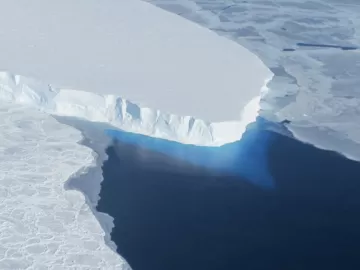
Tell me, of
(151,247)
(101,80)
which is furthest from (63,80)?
(151,247)

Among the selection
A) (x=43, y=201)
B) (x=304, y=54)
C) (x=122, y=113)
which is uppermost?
(x=304, y=54)

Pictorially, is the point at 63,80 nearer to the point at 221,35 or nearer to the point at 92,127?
the point at 92,127

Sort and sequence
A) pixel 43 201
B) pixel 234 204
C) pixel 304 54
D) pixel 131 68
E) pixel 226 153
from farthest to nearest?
pixel 304 54 < pixel 131 68 < pixel 226 153 < pixel 234 204 < pixel 43 201

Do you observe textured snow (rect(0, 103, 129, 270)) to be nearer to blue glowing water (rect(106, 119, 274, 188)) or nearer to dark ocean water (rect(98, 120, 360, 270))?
dark ocean water (rect(98, 120, 360, 270))

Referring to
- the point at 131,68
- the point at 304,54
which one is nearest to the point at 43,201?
the point at 131,68

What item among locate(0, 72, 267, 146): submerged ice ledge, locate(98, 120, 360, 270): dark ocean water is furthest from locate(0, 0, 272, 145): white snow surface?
locate(98, 120, 360, 270): dark ocean water

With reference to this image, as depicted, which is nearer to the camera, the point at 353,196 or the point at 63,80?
the point at 353,196

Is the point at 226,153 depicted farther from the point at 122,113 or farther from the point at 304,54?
the point at 304,54
